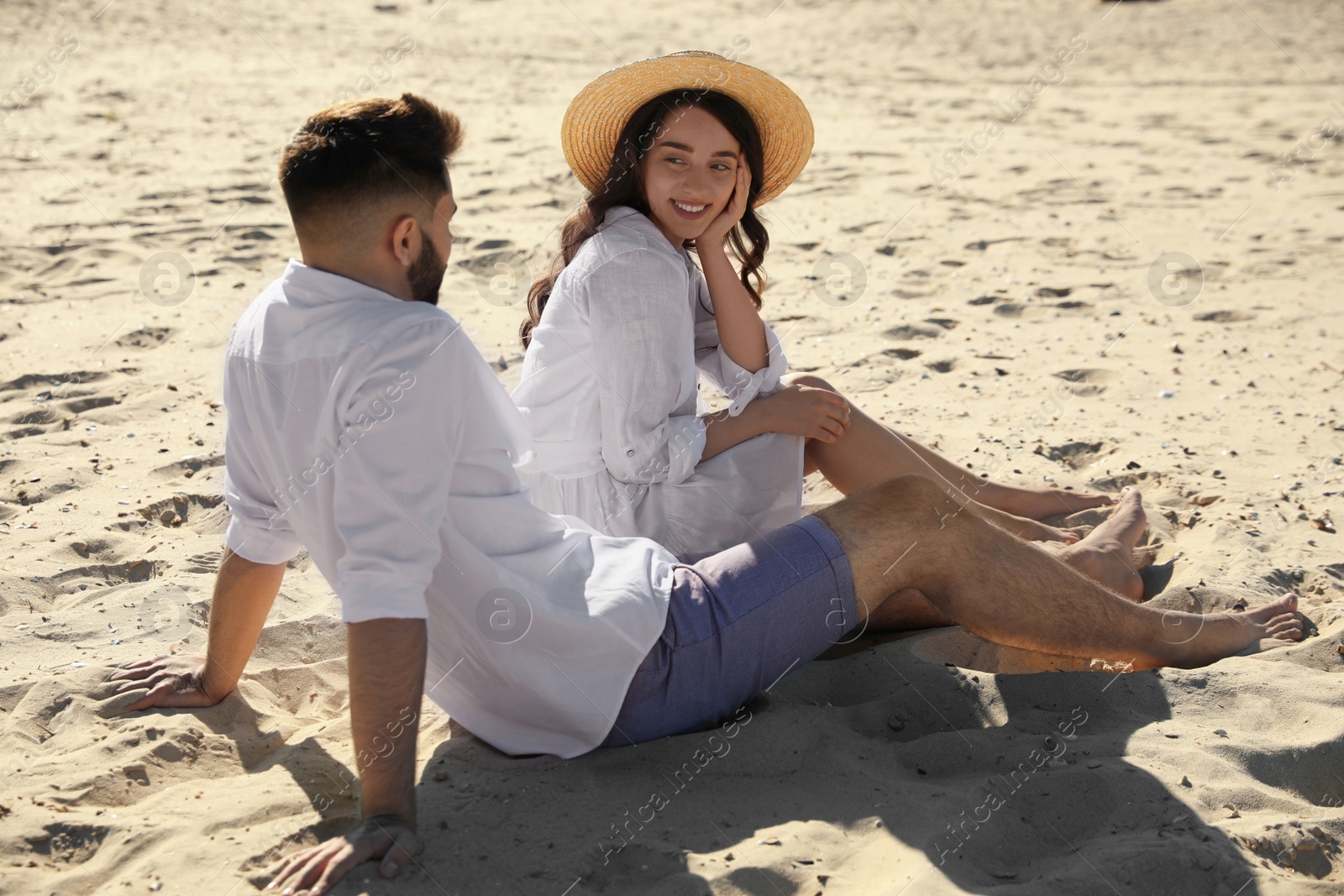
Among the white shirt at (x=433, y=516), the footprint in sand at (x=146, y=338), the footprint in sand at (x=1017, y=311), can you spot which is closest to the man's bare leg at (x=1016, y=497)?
the white shirt at (x=433, y=516)

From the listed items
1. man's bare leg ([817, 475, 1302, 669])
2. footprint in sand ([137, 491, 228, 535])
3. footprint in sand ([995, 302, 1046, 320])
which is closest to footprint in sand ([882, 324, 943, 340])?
footprint in sand ([995, 302, 1046, 320])

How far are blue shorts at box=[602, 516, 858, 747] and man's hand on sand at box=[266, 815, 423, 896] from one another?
47 cm

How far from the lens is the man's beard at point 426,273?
1994mm

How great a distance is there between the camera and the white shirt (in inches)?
72.4

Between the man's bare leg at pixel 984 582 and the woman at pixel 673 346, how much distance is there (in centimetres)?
48

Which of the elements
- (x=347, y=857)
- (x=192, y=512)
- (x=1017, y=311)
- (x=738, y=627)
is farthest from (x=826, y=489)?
(x=347, y=857)

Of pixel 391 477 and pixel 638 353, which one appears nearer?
pixel 391 477

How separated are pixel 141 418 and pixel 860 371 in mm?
2574

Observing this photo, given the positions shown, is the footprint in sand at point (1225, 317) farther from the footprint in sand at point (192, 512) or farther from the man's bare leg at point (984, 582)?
the footprint in sand at point (192, 512)

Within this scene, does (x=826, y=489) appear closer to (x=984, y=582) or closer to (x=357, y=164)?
(x=984, y=582)

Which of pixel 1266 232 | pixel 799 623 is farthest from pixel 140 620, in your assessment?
pixel 1266 232

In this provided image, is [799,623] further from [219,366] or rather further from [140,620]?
[219,366]

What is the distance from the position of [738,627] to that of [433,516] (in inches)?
25.5

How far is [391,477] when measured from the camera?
1.83 metres
